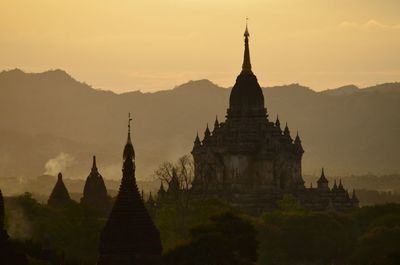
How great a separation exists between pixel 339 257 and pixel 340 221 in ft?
36.2

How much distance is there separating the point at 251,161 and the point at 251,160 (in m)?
0.16

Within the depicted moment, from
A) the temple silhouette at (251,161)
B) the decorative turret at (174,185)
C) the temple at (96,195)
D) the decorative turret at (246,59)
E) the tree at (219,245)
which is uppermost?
the decorative turret at (246,59)

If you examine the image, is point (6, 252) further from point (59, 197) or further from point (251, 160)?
point (251, 160)

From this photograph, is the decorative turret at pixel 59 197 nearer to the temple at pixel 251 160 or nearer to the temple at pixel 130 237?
the temple at pixel 251 160

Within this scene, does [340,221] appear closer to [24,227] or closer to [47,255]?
[24,227]

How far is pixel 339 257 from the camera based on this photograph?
137 m

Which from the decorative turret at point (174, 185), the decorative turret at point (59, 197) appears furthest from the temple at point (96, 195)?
the decorative turret at point (174, 185)

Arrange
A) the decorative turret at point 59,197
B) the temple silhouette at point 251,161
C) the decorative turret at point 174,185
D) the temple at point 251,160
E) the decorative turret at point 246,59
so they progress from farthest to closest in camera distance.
→ the decorative turret at point 246,59 → the temple at point 251,160 → the temple silhouette at point 251,161 → the decorative turret at point 174,185 → the decorative turret at point 59,197

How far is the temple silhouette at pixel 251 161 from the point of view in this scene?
172875 mm

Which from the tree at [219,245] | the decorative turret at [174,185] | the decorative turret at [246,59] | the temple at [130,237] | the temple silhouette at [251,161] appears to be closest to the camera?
the temple at [130,237]

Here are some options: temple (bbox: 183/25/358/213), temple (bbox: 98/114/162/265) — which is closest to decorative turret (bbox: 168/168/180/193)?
temple (bbox: 183/25/358/213)

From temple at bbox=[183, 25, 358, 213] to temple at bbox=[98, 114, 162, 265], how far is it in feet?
305

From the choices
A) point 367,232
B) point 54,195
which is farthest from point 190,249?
point 54,195

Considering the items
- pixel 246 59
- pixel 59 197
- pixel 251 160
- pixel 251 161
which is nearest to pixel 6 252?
pixel 59 197
